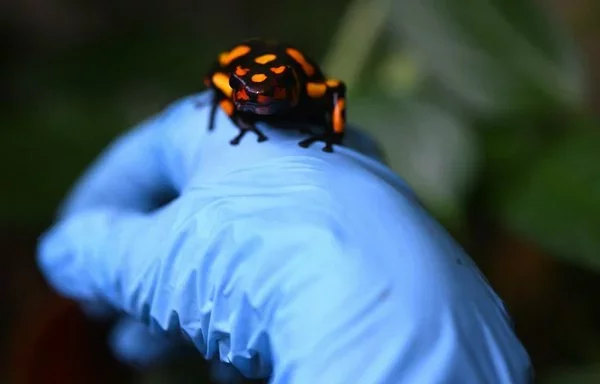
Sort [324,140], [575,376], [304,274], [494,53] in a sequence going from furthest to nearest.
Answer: [494,53]
[575,376]
[324,140]
[304,274]

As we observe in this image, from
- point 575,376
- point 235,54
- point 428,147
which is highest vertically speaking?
point 235,54

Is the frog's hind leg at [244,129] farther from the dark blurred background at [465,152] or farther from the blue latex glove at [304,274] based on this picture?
the dark blurred background at [465,152]

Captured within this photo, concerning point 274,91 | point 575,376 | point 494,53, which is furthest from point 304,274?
point 494,53

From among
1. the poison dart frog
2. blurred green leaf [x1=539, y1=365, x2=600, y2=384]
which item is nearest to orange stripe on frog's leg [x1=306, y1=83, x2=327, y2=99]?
the poison dart frog

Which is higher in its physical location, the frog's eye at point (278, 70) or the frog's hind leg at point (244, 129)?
the frog's eye at point (278, 70)

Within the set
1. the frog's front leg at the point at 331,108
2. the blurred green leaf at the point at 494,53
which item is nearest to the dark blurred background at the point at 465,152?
the blurred green leaf at the point at 494,53

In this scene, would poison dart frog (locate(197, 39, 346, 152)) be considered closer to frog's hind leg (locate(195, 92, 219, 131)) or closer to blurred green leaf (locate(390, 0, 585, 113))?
frog's hind leg (locate(195, 92, 219, 131))

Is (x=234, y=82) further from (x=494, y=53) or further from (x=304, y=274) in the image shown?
(x=494, y=53)
